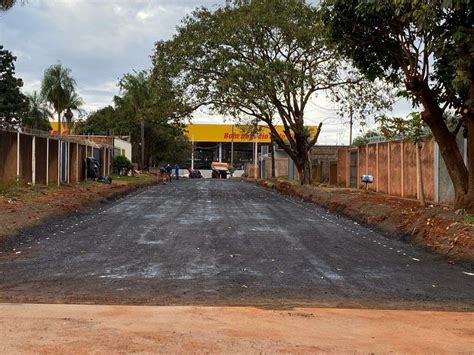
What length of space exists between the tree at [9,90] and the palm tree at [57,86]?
230 cm

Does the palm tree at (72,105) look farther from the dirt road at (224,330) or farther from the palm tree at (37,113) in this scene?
the dirt road at (224,330)

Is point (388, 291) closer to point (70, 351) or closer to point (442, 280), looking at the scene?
point (442, 280)

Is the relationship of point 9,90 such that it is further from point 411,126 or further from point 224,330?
point 224,330

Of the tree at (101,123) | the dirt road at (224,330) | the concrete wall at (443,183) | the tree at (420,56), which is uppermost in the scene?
the tree at (101,123)

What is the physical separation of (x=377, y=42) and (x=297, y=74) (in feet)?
43.0

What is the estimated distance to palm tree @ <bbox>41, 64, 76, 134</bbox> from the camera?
51.8m

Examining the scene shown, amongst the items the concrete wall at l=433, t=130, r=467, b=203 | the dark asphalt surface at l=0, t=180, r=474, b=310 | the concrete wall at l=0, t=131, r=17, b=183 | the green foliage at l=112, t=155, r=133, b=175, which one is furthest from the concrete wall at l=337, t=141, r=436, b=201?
the green foliage at l=112, t=155, r=133, b=175

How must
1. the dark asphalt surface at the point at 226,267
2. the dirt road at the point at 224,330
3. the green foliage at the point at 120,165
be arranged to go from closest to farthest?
the dirt road at the point at 224,330 → the dark asphalt surface at the point at 226,267 → the green foliage at the point at 120,165

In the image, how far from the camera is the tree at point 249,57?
29.8 meters

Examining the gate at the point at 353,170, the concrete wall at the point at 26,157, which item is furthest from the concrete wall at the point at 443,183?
the concrete wall at the point at 26,157

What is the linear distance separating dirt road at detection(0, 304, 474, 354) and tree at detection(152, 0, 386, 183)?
22.7 metres

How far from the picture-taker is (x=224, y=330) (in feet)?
19.9

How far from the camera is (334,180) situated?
38469 millimetres

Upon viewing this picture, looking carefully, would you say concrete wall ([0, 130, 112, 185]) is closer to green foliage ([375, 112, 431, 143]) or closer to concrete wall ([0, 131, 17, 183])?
concrete wall ([0, 131, 17, 183])
